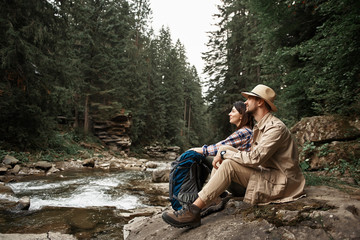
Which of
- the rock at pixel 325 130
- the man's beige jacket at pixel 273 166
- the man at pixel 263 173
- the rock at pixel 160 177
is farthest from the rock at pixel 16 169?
the rock at pixel 325 130

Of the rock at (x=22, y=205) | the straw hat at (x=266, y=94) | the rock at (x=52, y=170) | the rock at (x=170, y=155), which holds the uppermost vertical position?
the straw hat at (x=266, y=94)

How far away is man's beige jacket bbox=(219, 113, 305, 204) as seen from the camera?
90.7 inches

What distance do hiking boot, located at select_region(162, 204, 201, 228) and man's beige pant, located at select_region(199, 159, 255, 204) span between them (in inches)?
8.1

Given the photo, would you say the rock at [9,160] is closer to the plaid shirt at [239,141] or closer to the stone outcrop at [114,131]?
the plaid shirt at [239,141]

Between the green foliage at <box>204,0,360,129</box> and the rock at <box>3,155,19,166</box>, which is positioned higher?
the green foliage at <box>204,0,360,129</box>

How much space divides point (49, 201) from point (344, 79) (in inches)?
334

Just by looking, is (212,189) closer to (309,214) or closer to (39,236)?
(309,214)

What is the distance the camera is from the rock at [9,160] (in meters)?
9.23

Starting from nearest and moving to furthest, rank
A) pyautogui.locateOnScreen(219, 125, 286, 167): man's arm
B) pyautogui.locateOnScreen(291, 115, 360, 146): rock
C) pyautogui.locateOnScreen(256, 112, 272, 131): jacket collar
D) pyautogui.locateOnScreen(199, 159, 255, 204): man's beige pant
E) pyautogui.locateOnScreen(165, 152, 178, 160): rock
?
pyautogui.locateOnScreen(219, 125, 286, 167): man's arm
pyautogui.locateOnScreen(199, 159, 255, 204): man's beige pant
pyautogui.locateOnScreen(256, 112, 272, 131): jacket collar
pyautogui.locateOnScreen(291, 115, 360, 146): rock
pyautogui.locateOnScreen(165, 152, 178, 160): rock

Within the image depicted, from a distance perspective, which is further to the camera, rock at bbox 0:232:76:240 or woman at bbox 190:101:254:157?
rock at bbox 0:232:76:240

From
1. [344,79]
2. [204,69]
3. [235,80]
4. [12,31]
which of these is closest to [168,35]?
[204,69]

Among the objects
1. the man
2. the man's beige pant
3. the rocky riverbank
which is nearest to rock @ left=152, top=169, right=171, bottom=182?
the rocky riverbank

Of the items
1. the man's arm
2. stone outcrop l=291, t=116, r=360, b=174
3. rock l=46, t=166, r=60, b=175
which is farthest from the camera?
rock l=46, t=166, r=60, b=175

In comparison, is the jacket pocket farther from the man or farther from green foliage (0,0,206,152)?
green foliage (0,0,206,152)
